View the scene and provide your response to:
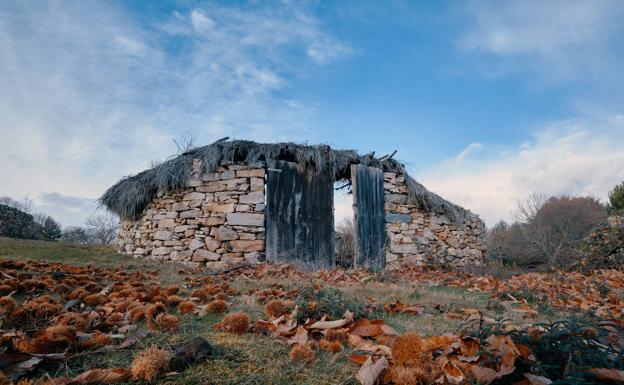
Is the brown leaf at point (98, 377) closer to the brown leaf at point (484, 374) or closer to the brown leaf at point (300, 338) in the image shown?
the brown leaf at point (300, 338)

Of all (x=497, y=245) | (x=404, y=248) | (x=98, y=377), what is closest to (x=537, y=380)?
(x=98, y=377)

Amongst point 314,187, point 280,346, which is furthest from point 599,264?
point 280,346

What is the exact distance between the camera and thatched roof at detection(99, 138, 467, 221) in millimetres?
8211

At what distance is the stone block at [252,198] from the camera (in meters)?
7.98

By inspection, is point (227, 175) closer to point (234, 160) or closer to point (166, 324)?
point (234, 160)

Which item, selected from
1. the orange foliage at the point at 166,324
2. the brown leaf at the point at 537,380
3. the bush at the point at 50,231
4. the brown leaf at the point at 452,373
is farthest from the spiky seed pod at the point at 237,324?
the bush at the point at 50,231

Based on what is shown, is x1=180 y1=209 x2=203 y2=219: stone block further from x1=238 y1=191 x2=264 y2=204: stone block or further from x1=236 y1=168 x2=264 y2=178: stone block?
x1=236 y1=168 x2=264 y2=178: stone block

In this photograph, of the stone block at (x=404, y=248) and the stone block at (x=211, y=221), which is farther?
the stone block at (x=404, y=248)

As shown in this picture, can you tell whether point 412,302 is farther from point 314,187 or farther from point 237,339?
point 314,187

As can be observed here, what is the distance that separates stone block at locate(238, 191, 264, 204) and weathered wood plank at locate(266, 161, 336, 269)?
200 mm

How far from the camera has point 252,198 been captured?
315 inches

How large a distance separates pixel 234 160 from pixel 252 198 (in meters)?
0.99

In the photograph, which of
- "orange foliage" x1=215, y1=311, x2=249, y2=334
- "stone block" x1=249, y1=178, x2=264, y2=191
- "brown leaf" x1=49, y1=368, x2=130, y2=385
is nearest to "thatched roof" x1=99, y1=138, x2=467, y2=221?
"stone block" x1=249, y1=178, x2=264, y2=191

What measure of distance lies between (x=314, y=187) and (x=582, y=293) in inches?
210
